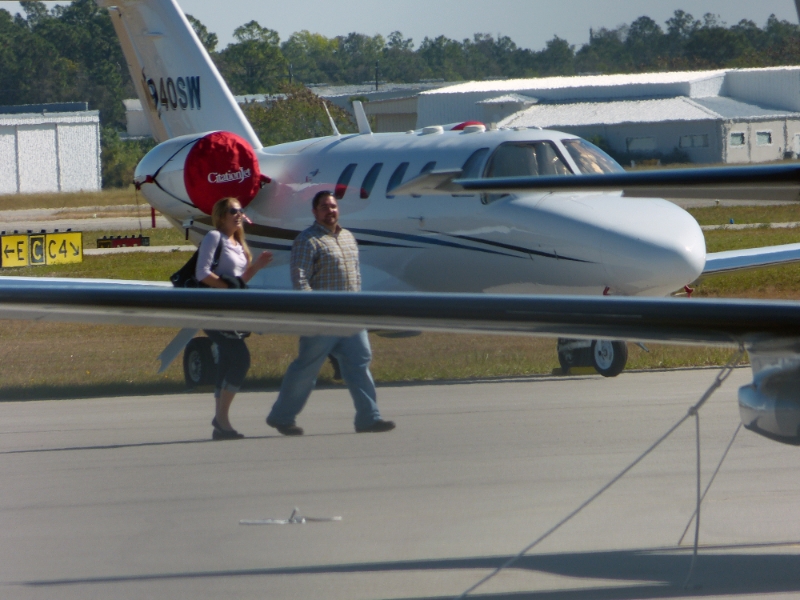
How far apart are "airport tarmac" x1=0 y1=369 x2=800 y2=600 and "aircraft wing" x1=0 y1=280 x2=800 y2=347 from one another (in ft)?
0.43

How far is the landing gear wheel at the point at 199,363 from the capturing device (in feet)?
4.93

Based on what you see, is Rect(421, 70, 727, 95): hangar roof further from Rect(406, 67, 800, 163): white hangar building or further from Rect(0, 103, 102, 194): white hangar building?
Rect(0, 103, 102, 194): white hangar building

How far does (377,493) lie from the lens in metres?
1.54

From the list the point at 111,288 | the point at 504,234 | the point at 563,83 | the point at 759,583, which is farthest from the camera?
the point at 504,234

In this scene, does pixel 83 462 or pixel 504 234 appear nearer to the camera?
pixel 83 462

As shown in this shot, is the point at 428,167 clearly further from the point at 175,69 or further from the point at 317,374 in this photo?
the point at 317,374

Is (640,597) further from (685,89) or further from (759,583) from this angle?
(685,89)

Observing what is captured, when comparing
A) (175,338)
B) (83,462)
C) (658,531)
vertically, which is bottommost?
(658,531)

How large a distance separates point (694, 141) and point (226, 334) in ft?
13.0

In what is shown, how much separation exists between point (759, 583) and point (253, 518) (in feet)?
2.59

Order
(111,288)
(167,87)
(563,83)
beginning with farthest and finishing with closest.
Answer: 1. (167,87)
2. (563,83)
3. (111,288)

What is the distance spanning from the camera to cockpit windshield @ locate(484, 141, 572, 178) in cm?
823

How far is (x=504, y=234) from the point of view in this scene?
8305mm

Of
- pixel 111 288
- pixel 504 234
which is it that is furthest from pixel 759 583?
pixel 504 234
